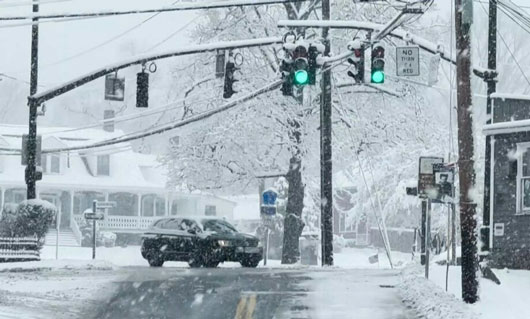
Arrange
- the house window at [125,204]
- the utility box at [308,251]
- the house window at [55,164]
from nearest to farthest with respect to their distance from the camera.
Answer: the utility box at [308,251] → the house window at [55,164] → the house window at [125,204]

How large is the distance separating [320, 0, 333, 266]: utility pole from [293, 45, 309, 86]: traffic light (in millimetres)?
8226

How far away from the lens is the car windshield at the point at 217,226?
2900cm

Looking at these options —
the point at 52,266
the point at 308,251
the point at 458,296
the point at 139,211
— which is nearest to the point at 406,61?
the point at 458,296

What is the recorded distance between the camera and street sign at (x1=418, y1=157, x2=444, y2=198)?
18.9m

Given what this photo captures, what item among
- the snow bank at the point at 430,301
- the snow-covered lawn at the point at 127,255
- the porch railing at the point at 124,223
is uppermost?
the porch railing at the point at 124,223

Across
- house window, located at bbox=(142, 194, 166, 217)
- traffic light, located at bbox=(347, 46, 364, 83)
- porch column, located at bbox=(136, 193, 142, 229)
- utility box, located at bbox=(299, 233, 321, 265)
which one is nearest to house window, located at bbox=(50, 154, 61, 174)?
porch column, located at bbox=(136, 193, 142, 229)

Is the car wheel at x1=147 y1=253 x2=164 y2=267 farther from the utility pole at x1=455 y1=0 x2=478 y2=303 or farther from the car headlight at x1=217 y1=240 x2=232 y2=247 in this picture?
the utility pole at x1=455 y1=0 x2=478 y2=303

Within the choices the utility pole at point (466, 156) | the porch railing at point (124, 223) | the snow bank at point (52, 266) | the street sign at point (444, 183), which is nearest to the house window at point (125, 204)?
the porch railing at point (124, 223)

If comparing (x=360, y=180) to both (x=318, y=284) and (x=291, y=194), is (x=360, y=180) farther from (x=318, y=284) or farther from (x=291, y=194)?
(x=318, y=284)

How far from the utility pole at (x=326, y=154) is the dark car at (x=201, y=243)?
2.97 m

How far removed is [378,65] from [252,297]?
22.6 ft

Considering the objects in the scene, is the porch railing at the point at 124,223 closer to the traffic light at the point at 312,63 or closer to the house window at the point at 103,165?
the house window at the point at 103,165

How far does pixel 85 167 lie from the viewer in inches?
2527

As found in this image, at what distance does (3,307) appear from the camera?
51.8 ft
